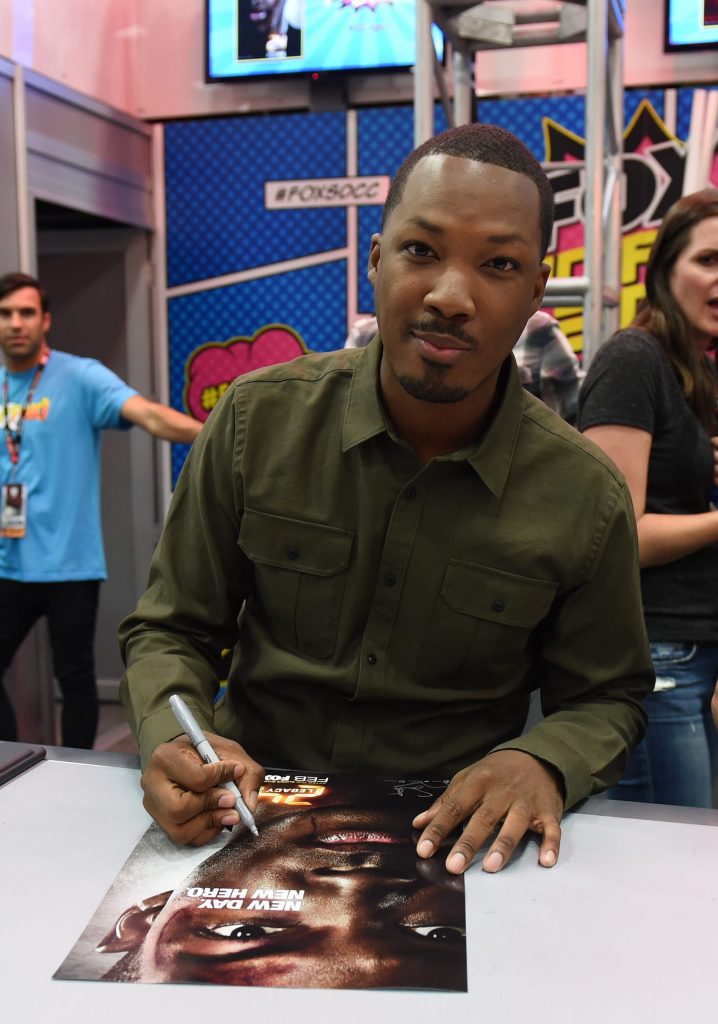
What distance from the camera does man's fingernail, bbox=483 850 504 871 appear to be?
2.94 ft

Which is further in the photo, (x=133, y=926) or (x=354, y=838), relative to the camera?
(x=354, y=838)

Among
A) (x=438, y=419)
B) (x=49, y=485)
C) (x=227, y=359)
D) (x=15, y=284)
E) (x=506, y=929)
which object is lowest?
(x=506, y=929)

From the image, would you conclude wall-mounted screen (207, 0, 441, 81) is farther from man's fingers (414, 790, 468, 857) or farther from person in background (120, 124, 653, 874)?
man's fingers (414, 790, 468, 857)

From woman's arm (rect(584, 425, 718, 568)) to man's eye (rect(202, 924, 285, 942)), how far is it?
99 cm

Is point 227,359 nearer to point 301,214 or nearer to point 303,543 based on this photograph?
point 301,214

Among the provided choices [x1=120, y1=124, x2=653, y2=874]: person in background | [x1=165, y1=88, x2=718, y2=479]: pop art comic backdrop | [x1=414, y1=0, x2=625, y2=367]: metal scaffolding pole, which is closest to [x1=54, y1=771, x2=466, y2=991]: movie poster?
[x1=120, y1=124, x2=653, y2=874]: person in background

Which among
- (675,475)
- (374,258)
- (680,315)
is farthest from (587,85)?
(374,258)

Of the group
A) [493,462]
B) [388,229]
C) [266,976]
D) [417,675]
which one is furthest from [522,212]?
[266,976]

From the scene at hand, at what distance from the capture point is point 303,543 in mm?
1204

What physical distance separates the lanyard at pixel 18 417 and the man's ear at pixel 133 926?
2.69 m

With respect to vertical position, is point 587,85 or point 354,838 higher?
point 587,85

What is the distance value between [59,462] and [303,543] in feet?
7.53

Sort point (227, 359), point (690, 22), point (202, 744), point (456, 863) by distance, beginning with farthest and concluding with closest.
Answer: point (227, 359)
point (690, 22)
point (202, 744)
point (456, 863)

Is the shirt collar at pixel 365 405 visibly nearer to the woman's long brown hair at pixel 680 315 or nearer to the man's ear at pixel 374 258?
the man's ear at pixel 374 258
